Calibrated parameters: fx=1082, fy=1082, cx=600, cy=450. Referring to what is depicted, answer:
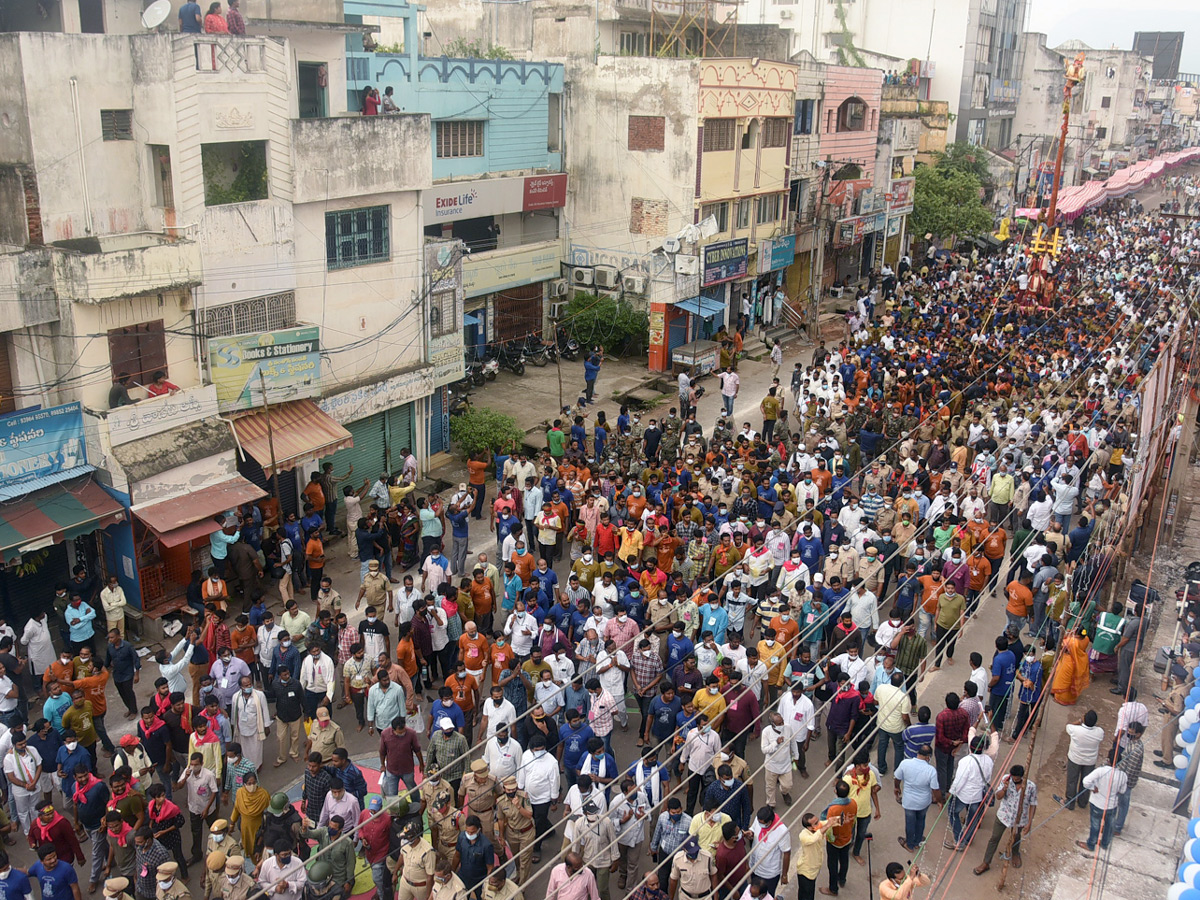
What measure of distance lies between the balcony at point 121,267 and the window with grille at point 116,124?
4.81ft

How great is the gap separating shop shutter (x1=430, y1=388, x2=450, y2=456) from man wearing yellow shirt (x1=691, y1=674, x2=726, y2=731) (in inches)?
449

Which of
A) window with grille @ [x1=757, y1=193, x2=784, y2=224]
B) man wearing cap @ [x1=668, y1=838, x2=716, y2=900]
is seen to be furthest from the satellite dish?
window with grille @ [x1=757, y1=193, x2=784, y2=224]

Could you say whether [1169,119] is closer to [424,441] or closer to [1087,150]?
[1087,150]

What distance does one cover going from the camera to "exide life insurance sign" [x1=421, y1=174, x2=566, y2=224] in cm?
2466

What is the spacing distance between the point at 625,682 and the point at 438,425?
34.2 feet

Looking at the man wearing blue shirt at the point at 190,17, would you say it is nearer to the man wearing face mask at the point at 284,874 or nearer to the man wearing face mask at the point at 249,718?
the man wearing face mask at the point at 249,718

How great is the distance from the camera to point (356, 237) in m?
18.3

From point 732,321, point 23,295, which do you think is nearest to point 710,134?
point 732,321

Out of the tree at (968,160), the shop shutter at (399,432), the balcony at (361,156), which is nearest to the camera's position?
the balcony at (361,156)

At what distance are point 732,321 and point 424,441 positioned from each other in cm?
1385

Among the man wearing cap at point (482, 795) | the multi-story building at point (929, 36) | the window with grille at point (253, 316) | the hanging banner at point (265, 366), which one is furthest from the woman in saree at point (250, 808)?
the multi-story building at point (929, 36)

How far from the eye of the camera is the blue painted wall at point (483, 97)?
23.2m

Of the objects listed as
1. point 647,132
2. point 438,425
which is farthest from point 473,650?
point 647,132

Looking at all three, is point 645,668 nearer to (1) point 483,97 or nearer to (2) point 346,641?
(2) point 346,641
